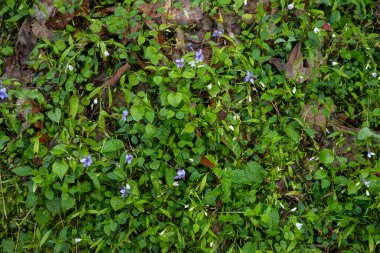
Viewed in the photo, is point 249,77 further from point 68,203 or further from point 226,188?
point 68,203

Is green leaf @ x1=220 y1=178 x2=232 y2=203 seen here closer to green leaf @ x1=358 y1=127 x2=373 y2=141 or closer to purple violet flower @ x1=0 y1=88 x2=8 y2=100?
green leaf @ x1=358 y1=127 x2=373 y2=141

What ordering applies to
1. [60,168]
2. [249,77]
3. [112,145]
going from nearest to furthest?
1. [60,168]
2. [112,145]
3. [249,77]

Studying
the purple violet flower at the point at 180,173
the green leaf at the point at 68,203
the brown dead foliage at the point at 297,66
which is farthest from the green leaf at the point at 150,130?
the brown dead foliage at the point at 297,66

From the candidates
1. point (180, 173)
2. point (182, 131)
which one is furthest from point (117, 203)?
point (182, 131)

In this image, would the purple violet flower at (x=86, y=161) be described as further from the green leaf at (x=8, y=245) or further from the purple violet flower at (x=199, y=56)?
the purple violet flower at (x=199, y=56)

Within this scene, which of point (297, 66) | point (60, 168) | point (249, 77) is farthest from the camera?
point (297, 66)

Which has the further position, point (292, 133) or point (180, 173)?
point (292, 133)

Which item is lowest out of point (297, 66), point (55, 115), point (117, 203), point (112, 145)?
point (117, 203)

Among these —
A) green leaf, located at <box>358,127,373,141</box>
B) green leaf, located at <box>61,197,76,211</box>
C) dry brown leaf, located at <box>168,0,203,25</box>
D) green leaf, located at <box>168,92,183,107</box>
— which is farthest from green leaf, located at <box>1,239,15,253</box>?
green leaf, located at <box>358,127,373,141</box>
